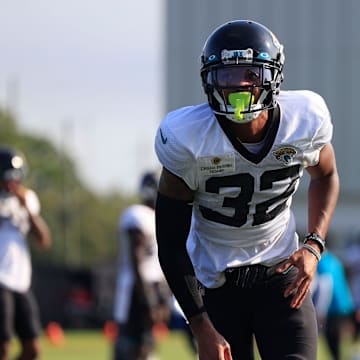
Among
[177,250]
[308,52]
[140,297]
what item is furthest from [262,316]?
[308,52]

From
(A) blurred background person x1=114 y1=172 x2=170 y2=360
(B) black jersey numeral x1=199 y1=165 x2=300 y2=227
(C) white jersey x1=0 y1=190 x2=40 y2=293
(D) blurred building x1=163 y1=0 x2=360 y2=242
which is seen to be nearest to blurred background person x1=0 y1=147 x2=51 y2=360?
(C) white jersey x1=0 y1=190 x2=40 y2=293

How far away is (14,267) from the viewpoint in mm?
9086

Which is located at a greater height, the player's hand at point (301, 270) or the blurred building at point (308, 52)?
the player's hand at point (301, 270)

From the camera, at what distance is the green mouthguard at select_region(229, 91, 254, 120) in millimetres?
4816

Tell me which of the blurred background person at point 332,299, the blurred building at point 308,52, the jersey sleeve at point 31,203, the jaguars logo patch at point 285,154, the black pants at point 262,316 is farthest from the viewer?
the blurred building at point 308,52

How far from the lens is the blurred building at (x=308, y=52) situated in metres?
36.5

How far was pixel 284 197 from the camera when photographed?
510cm

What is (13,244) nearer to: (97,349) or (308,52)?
(97,349)

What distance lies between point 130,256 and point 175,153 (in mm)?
4922

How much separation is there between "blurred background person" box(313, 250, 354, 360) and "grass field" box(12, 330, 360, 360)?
0.86ft

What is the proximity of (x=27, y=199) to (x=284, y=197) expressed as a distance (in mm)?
4311

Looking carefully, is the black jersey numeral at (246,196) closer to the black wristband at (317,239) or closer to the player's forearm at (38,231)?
the black wristband at (317,239)

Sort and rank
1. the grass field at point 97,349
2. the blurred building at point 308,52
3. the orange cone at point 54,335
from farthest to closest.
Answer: the blurred building at point 308,52
the orange cone at point 54,335
the grass field at point 97,349

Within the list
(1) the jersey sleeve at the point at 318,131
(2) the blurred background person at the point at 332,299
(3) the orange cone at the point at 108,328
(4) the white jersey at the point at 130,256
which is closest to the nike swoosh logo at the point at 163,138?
(1) the jersey sleeve at the point at 318,131
